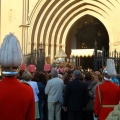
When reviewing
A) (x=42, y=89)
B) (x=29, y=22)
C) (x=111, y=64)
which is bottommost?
(x=42, y=89)

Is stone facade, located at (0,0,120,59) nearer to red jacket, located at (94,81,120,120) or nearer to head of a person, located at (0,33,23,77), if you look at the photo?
red jacket, located at (94,81,120,120)

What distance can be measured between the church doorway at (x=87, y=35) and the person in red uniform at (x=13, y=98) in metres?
27.2

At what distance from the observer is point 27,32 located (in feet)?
84.2

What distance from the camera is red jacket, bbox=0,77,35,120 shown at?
404 centimetres

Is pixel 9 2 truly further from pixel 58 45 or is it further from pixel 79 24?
pixel 79 24

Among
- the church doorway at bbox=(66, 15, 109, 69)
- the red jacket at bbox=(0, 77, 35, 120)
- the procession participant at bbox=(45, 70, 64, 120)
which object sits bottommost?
the procession participant at bbox=(45, 70, 64, 120)

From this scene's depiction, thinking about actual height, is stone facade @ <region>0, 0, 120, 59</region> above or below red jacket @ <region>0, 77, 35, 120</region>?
above

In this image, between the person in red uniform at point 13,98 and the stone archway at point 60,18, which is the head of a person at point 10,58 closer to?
the person in red uniform at point 13,98

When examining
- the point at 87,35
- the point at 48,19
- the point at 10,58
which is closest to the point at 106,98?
the point at 10,58

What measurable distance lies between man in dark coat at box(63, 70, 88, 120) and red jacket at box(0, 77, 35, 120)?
5.22m

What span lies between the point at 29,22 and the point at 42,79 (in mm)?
15511

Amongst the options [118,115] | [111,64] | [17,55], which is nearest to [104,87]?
[111,64]

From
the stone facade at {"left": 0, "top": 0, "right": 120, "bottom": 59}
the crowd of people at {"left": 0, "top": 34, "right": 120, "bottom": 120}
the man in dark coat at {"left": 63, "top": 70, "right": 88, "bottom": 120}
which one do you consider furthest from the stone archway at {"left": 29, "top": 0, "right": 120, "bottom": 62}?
the man in dark coat at {"left": 63, "top": 70, "right": 88, "bottom": 120}

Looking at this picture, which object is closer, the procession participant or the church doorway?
the procession participant
